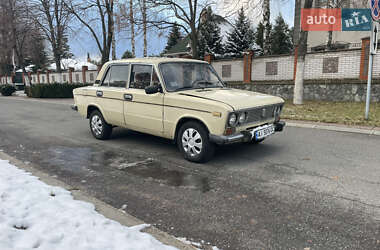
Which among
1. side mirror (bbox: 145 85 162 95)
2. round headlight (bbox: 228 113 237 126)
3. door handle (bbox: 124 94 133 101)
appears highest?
side mirror (bbox: 145 85 162 95)

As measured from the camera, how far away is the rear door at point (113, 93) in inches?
254

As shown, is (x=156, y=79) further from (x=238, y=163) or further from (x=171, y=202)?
(x=171, y=202)

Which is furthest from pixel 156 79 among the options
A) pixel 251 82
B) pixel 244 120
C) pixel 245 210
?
pixel 251 82

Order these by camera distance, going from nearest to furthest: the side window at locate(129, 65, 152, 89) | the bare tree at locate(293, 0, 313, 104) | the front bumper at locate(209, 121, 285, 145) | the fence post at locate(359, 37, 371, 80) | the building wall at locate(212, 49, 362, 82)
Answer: the front bumper at locate(209, 121, 285, 145), the side window at locate(129, 65, 152, 89), the bare tree at locate(293, 0, 313, 104), the fence post at locate(359, 37, 371, 80), the building wall at locate(212, 49, 362, 82)

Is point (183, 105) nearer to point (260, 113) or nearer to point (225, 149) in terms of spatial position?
point (260, 113)

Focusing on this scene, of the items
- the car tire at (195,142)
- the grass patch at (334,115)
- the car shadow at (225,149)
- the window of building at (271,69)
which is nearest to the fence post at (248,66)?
the window of building at (271,69)

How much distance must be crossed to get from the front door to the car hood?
61cm

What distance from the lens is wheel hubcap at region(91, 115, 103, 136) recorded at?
23.7 ft

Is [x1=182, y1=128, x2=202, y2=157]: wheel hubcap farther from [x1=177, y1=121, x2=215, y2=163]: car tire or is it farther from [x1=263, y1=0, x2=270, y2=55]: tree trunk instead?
[x1=263, y1=0, x2=270, y2=55]: tree trunk

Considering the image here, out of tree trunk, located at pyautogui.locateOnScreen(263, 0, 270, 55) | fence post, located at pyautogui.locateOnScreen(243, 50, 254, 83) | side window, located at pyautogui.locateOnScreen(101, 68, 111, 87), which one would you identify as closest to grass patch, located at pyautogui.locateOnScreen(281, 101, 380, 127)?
fence post, located at pyautogui.locateOnScreen(243, 50, 254, 83)

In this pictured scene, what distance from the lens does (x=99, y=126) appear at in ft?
23.9

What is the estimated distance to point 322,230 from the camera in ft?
10.1

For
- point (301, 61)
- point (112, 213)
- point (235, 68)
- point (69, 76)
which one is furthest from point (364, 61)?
point (69, 76)

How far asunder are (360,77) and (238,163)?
11987 mm
